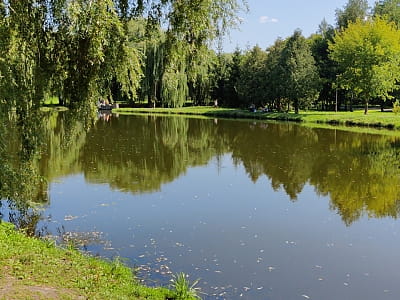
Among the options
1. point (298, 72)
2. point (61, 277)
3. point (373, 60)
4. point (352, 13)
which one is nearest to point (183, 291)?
point (61, 277)

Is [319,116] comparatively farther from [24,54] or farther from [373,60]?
[24,54]

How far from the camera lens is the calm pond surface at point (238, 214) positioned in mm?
8578

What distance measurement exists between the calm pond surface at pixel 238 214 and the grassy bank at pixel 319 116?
49.9ft

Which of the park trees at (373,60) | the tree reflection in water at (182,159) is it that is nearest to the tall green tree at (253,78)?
the park trees at (373,60)

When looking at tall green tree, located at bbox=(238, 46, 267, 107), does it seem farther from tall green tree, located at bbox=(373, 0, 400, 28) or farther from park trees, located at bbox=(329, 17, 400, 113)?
tall green tree, located at bbox=(373, 0, 400, 28)

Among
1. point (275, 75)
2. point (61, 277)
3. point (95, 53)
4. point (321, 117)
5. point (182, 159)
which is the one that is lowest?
point (182, 159)

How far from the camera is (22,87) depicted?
8.98m

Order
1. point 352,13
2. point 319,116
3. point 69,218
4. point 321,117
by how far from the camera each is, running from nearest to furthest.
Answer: point 69,218
point 321,117
point 319,116
point 352,13

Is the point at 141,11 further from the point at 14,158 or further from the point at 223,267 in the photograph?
the point at 223,267

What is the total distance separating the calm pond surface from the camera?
8.58 meters

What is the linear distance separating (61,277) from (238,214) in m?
6.90

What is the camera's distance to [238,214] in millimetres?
12836

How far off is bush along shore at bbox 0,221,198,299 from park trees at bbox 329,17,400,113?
3985 cm

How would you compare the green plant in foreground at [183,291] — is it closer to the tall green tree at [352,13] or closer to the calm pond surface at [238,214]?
the calm pond surface at [238,214]
